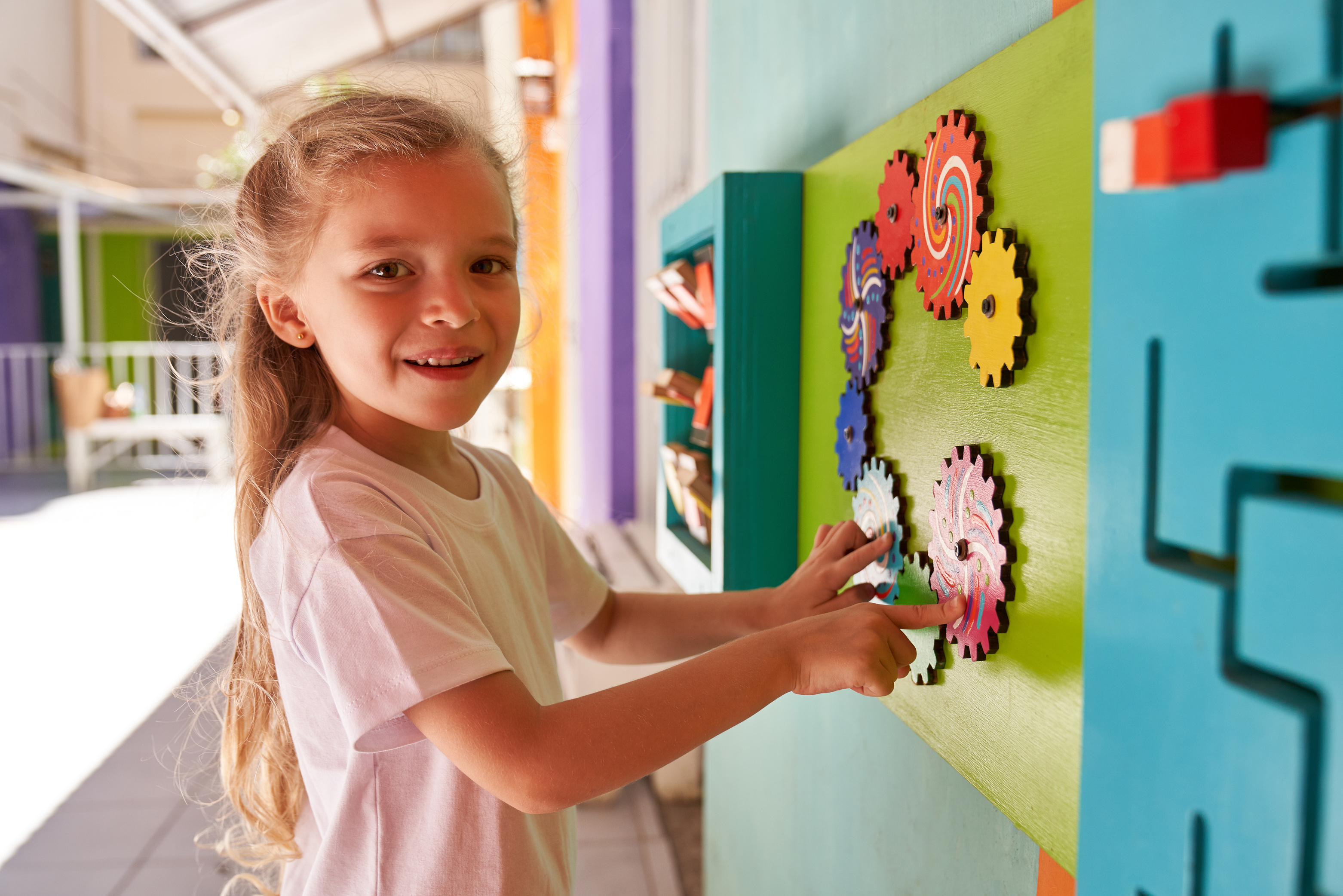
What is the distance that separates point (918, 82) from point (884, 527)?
1.25ft

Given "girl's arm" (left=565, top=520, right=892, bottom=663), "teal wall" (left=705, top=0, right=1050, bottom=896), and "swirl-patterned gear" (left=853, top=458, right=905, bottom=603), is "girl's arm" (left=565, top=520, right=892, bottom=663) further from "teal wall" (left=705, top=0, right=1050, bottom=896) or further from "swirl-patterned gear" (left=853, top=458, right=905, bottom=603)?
"teal wall" (left=705, top=0, right=1050, bottom=896)

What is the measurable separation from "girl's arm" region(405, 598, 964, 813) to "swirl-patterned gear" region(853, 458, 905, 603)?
0.30ft

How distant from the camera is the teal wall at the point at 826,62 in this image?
0.72 meters

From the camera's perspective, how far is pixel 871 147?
0.82 m

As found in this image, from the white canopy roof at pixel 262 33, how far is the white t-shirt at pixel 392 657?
2.84 metres

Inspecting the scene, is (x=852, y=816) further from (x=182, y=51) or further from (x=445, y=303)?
(x=182, y=51)

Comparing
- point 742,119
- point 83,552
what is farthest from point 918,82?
point 83,552

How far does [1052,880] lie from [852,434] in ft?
1.32

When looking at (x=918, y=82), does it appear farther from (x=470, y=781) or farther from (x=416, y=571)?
(x=470, y=781)

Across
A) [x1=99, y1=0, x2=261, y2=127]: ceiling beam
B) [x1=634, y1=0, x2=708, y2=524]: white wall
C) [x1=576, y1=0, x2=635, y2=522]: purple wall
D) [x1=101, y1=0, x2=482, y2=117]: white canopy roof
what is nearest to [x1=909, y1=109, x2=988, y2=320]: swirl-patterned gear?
[x1=634, y1=0, x2=708, y2=524]: white wall

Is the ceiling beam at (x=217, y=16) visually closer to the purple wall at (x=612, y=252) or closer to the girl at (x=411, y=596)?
the purple wall at (x=612, y=252)

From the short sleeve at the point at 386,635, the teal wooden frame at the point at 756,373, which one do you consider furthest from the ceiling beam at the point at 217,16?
the short sleeve at the point at 386,635

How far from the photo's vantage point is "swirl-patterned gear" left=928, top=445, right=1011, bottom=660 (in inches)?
24.7

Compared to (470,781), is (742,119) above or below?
above
